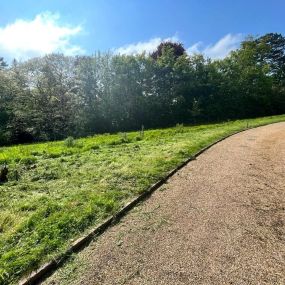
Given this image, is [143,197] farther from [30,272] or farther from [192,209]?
[30,272]

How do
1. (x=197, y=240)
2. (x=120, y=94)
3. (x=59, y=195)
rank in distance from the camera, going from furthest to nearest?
(x=120, y=94), (x=59, y=195), (x=197, y=240)

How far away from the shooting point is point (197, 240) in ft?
15.5

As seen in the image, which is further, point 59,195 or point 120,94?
point 120,94

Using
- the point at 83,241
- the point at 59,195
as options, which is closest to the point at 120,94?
the point at 59,195

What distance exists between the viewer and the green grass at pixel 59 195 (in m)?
4.45

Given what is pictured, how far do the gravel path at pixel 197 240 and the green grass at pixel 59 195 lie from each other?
1.62 feet

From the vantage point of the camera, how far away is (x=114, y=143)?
51.1 feet

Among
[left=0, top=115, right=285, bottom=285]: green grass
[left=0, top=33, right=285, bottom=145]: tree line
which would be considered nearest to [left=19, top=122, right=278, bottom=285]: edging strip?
[left=0, top=115, right=285, bottom=285]: green grass

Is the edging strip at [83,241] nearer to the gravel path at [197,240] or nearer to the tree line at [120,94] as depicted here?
the gravel path at [197,240]

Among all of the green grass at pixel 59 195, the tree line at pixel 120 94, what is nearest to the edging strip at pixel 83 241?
the green grass at pixel 59 195

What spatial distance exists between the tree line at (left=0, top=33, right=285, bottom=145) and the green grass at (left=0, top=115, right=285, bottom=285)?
64.4 ft

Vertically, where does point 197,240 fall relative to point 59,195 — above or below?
below

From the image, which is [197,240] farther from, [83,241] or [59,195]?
[59,195]

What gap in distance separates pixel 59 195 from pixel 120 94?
87.7 ft
